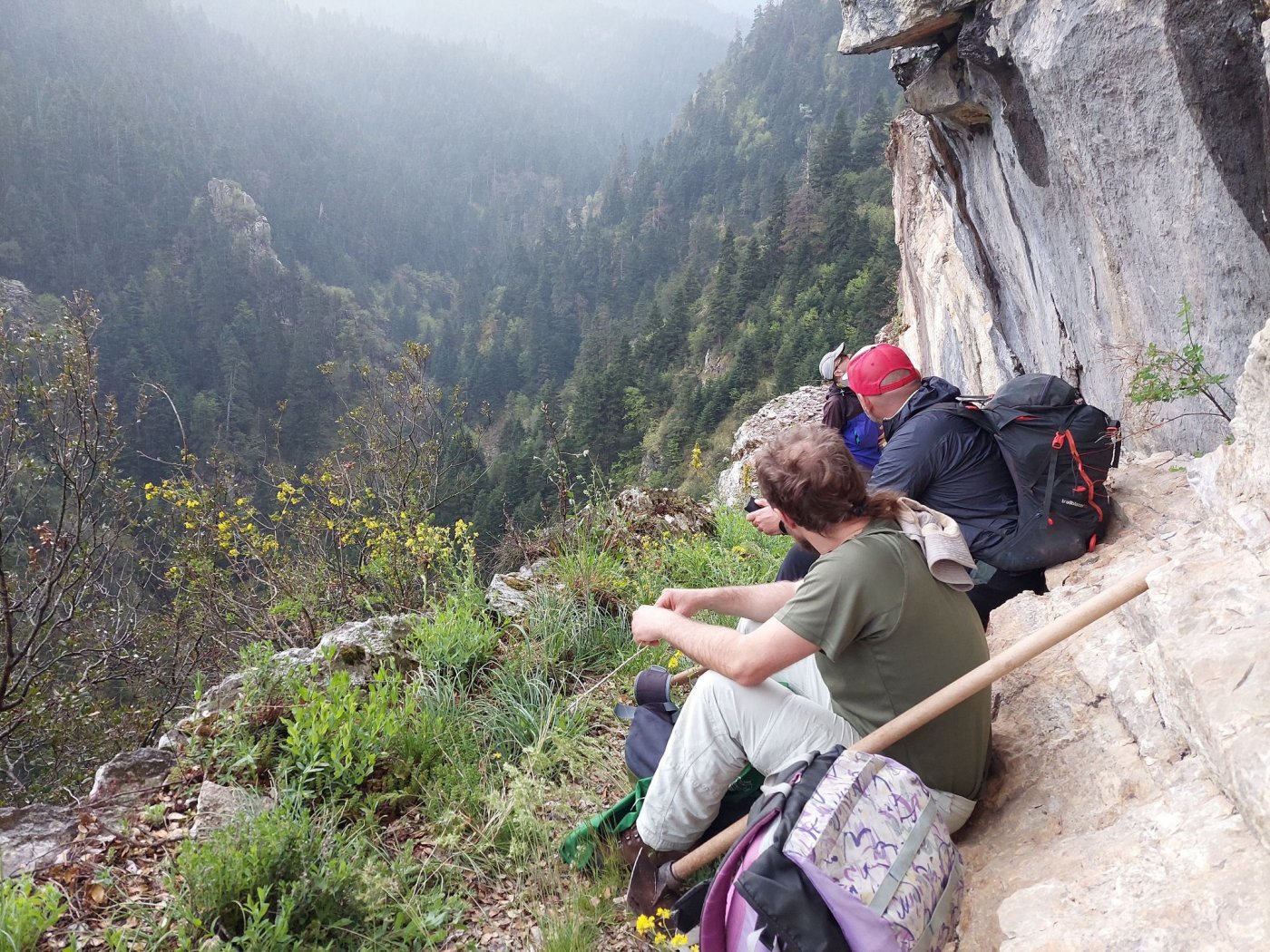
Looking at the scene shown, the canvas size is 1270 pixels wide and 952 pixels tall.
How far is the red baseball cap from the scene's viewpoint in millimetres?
3352

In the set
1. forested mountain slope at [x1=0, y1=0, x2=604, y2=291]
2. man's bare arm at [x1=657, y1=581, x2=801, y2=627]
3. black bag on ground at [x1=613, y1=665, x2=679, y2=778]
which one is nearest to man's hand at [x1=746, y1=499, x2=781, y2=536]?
man's bare arm at [x1=657, y1=581, x2=801, y2=627]

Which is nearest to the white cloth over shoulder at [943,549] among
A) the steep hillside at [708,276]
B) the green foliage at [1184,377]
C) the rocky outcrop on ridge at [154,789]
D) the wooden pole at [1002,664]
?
the wooden pole at [1002,664]

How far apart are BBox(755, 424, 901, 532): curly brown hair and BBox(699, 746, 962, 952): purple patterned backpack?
0.61m

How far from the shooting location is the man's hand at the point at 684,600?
244 centimetres

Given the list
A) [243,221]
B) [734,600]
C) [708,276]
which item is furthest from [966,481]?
[243,221]

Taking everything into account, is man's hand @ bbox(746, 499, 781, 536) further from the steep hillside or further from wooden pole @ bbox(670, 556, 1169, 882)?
the steep hillside

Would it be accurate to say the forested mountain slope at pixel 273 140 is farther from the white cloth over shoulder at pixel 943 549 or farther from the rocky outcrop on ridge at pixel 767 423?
the white cloth over shoulder at pixel 943 549

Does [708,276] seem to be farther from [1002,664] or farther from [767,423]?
[1002,664]

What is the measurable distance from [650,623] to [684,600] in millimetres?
174

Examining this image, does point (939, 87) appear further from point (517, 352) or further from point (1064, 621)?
point (517, 352)

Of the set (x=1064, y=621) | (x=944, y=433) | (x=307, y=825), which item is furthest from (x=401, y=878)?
(x=944, y=433)

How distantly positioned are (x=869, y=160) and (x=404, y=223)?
82.8 m

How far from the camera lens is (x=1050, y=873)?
1673 mm

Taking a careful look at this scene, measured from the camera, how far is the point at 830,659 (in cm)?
193
